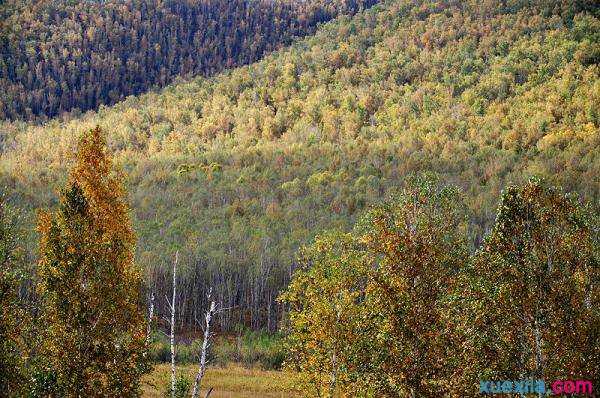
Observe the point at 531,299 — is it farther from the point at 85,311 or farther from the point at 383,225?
the point at 85,311

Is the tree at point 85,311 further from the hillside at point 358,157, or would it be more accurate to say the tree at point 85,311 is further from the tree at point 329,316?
the hillside at point 358,157

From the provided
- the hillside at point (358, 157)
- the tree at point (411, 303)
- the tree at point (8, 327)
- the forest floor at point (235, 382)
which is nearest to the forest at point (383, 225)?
the tree at point (411, 303)

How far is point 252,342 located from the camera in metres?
87.7

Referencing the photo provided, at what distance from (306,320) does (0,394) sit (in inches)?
490

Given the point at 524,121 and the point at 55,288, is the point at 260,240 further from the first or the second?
the point at 55,288

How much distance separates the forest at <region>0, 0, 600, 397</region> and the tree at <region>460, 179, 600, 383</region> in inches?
2.6

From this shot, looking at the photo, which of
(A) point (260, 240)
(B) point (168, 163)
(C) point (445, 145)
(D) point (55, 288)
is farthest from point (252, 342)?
(B) point (168, 163)

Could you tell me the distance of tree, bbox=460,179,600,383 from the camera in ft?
79.7

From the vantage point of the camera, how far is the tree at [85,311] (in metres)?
25.4

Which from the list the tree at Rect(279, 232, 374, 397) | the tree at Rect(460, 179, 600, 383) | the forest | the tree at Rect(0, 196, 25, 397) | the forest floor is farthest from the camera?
the forest floor

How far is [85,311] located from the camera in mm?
25812

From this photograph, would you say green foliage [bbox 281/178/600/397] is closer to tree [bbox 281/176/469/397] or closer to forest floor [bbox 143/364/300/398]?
tree [bbox 281/176/469/397]

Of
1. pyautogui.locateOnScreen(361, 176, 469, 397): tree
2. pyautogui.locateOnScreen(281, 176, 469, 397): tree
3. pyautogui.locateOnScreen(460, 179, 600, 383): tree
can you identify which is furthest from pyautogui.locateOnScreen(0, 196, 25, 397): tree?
pyautogui.locateOnScreen(460, 179, 600, 383): tree

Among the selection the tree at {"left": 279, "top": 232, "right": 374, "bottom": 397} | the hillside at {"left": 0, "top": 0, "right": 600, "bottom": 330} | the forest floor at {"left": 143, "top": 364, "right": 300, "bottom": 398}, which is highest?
the hillside at {"left": 0, "top": 0, "right": 600, "bottom": 330}
